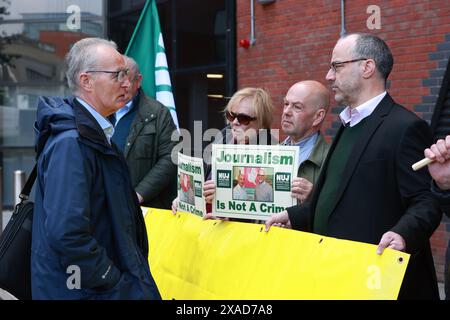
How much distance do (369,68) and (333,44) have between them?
4.35 meters

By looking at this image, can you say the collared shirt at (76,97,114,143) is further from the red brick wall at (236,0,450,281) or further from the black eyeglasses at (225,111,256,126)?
the red brick wall at (236,0,450,281)

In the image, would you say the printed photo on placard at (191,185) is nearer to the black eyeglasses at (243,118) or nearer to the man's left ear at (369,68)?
the black eyeglasses at (243,118)

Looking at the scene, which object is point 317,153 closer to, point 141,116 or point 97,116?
point 97,116

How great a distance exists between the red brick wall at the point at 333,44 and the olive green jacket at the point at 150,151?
2.83m

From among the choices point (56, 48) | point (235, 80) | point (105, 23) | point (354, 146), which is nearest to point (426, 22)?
point (235, 80)

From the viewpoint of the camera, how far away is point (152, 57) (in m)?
7.03

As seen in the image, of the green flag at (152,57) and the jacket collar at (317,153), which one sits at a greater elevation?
the green flag at (152,57)

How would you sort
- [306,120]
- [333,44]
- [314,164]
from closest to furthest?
[314,164] < [306,120] < [333,44]

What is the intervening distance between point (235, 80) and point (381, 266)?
6567 mm

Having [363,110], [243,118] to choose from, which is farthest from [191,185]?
[363,110]

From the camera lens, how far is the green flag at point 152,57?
670cm

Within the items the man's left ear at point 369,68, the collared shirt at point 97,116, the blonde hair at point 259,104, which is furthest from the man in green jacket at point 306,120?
the collared shirt at point 97,116

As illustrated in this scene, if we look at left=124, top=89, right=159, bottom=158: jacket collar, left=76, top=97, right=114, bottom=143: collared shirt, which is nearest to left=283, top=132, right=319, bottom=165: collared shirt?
left=76, top=97, right=114, bottom=143: collared shirt

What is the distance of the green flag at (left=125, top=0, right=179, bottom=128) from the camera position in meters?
6.70
